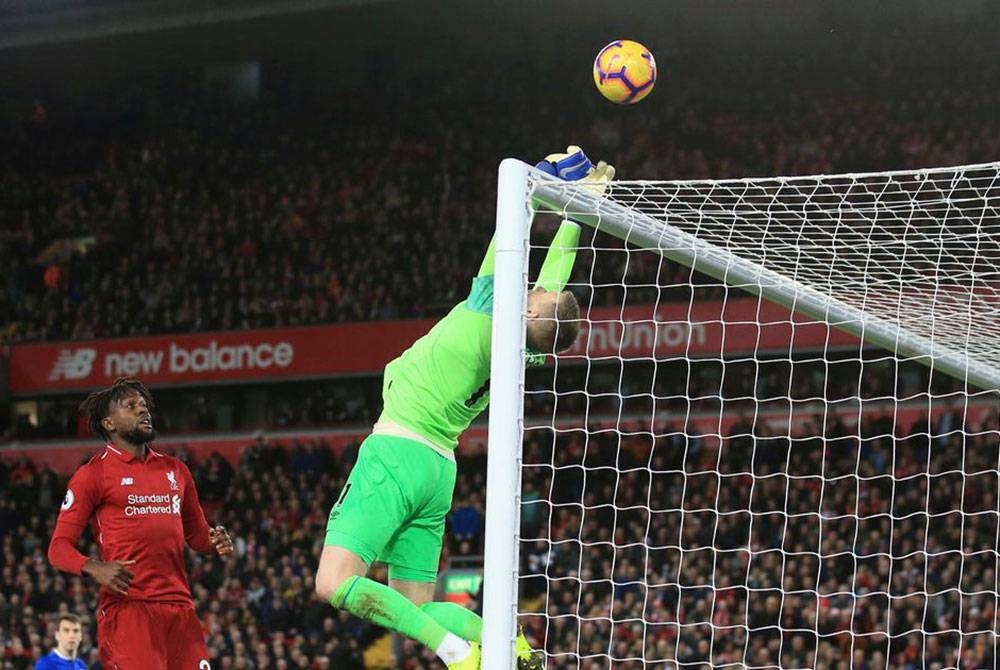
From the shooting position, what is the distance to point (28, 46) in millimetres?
25703

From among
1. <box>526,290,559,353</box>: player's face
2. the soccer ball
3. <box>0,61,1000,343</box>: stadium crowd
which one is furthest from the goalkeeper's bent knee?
<box>0,61,1000,343</box>: stadium crowd

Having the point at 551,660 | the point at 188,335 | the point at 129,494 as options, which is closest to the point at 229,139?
the point at 188,335

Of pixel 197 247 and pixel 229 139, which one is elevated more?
pixel 229 139

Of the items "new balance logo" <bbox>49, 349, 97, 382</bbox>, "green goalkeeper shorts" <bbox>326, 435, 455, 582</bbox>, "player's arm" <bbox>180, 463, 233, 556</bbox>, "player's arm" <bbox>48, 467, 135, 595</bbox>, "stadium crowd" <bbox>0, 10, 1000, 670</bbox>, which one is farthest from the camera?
"new balance logo" <bbox>49, 349, 97, 382</bbox>

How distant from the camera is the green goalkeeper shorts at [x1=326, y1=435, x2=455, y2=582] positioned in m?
5.11

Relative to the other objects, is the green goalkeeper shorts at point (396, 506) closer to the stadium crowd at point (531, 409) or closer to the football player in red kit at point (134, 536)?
the football player in red kit at point (134, 536)

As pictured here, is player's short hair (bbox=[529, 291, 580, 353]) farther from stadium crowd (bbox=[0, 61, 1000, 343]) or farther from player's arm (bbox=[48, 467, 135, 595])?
stadium crowd (bbox=[0, 61, 1000, 343])

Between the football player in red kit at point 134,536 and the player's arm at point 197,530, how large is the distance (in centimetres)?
7

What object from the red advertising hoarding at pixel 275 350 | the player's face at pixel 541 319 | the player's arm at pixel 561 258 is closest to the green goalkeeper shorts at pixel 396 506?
the player's face at pixel 541 319

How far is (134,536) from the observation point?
6.14m

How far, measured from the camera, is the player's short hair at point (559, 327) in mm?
5188

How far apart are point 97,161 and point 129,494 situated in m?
22.2

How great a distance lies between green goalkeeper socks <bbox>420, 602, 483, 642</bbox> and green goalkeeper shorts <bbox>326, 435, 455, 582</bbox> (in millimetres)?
284

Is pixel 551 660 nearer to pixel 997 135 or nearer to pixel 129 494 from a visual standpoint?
pixel 129 494
